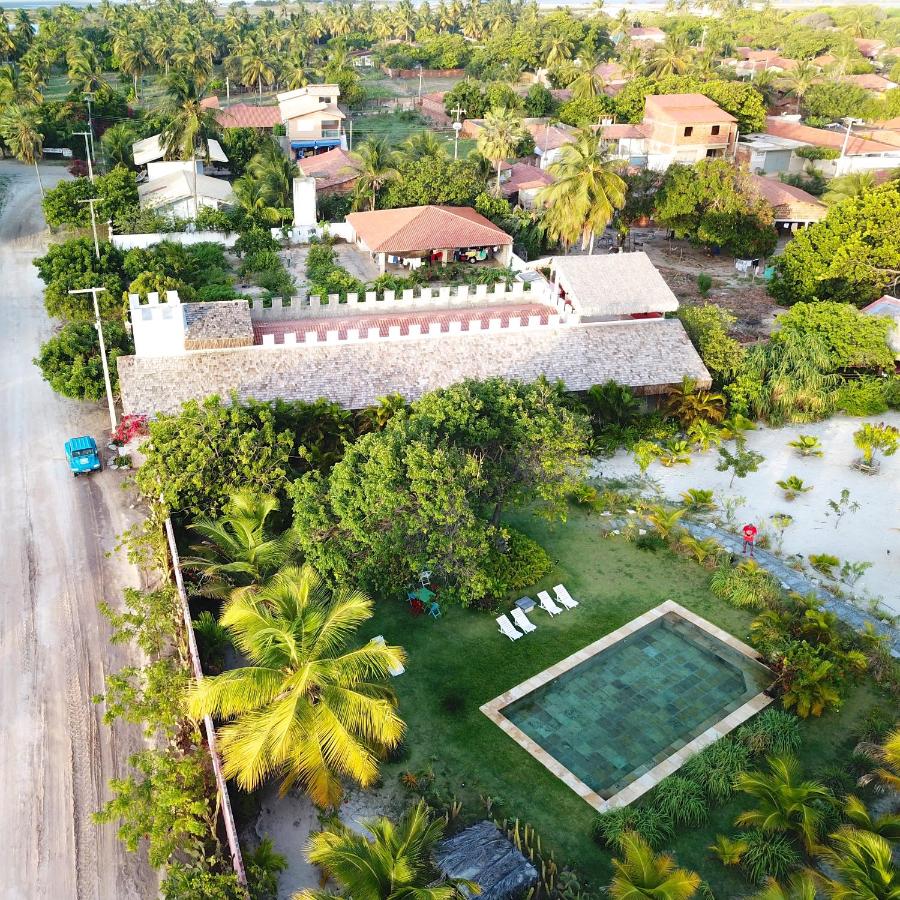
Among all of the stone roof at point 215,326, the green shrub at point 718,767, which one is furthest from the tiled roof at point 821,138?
the green shrub at point 718,767

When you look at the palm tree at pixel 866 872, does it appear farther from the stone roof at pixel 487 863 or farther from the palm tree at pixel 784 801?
the stone roof at pixel 487 863

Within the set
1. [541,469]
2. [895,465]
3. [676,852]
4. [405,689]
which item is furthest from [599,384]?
[676,852]

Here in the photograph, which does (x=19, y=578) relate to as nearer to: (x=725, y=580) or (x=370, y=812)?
(x=370, y=812)

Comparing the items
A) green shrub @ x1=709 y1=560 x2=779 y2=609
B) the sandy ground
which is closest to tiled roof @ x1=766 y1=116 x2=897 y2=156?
the sandy ground

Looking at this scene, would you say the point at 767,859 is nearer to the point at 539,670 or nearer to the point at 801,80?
the point at 539,670

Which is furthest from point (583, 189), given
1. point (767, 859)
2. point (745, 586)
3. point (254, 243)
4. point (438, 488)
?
point (767, 859)

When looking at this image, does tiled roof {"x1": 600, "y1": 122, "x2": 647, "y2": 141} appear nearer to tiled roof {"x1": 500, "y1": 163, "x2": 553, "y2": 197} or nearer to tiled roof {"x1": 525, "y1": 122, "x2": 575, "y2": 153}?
tiled roof {"x1": 525, "y1": 122, "x2": 575, "y2": 153}
